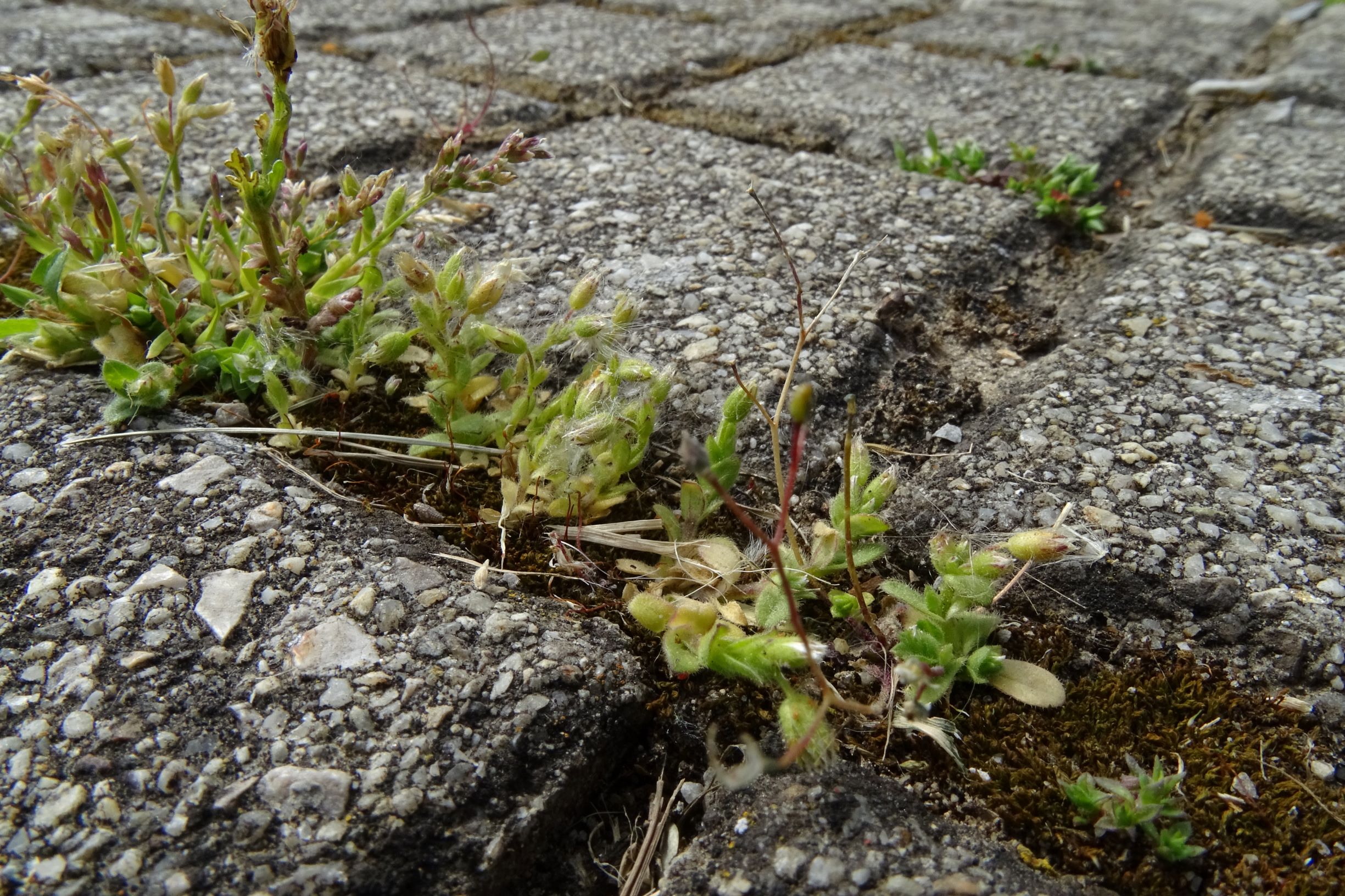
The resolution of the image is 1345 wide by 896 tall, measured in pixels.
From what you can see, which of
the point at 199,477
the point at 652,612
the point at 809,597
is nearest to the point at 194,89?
the point at 199,477

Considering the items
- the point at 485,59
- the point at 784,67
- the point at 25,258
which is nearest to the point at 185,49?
the point at 485,59

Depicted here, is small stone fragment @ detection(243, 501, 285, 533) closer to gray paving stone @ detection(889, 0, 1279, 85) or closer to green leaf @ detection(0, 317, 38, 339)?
green leaf @ detection(0, 317, 38, 339)

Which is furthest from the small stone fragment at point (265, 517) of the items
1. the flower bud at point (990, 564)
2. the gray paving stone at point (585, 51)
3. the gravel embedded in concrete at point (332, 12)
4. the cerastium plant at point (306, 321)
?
the gravel embedded in concrete at point (332, 12)

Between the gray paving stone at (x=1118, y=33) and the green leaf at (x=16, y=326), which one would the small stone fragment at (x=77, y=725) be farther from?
the gray paving stone at (x=1118, y=33)

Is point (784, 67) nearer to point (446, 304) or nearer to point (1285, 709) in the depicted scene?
point (446, 304)

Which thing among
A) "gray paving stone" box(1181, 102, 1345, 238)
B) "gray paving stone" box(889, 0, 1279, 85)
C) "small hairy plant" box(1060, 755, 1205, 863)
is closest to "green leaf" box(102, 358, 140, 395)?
"small hairy plant" box(1060, 755, 1205, 863)

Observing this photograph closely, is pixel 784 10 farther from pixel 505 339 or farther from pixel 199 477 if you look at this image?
pixel 199 477
